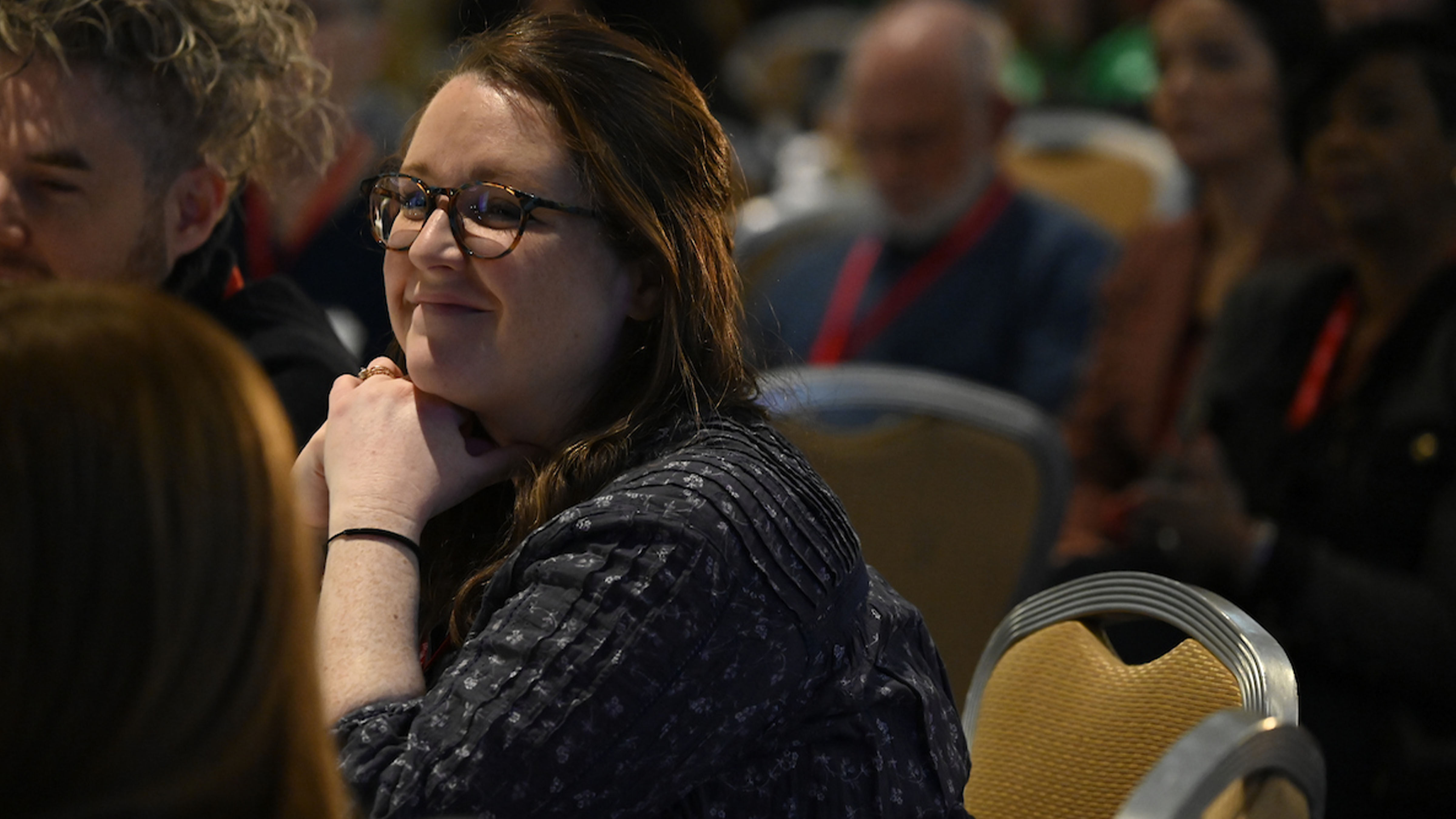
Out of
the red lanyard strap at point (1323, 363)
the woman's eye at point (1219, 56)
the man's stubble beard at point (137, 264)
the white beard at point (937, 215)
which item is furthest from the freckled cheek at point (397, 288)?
the woman's eye at point (1219, 56)

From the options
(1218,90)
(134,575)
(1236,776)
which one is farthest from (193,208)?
(1218,90)

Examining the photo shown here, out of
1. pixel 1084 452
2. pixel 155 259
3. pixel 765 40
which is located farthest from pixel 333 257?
pixel 765 40

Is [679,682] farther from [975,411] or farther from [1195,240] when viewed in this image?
[1195,240]

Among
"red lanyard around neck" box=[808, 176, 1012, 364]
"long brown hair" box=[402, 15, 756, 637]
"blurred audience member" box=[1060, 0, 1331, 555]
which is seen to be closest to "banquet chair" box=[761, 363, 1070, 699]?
"long brown hair" box=[402, 15, 756, 637]

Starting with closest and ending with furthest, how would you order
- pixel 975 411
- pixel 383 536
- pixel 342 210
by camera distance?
pixel 383 536
pixel 975 411
pixel 342 210

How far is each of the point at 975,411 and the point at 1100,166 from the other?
8.35 ft

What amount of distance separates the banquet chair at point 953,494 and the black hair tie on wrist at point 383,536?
0.84 meters

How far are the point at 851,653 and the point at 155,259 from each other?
1.03 meters

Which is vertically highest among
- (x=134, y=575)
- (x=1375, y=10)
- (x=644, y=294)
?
(x=134, y=575)

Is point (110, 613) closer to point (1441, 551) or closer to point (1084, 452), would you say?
point (1441, 551)

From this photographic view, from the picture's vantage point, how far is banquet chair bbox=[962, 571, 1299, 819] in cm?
136

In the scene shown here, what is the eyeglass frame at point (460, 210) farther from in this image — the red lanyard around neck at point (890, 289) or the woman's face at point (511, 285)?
the red lanyard around neck at point (890, 289)

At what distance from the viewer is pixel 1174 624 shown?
56.4 inches

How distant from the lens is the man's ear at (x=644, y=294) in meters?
1.42
